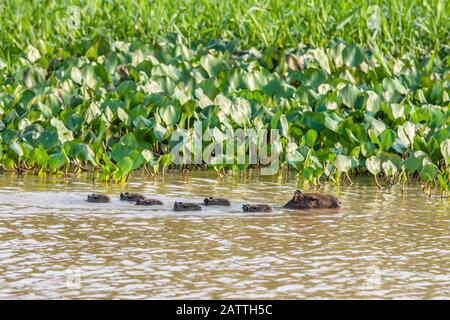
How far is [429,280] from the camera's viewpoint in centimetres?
521

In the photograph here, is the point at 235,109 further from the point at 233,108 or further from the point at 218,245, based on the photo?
the point at 218,245

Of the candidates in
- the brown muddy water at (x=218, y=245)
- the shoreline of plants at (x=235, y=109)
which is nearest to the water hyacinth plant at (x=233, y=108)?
the shoreline of plants at (x=235, y=109)

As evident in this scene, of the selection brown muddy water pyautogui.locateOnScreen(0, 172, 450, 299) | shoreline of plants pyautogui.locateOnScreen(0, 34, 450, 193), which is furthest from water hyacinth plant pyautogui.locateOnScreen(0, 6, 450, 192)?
brown muddy water pyautogui.locateOnScreen(0, 172, 450, 299)

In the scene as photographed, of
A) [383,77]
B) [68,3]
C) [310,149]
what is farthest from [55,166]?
[68,3]

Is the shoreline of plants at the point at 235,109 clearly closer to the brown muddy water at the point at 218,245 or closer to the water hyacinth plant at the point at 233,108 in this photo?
the water hyacinth plant at the point at 233,108

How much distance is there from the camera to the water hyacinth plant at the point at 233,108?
7.66 meters

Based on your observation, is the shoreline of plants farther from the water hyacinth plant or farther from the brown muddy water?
the brown muddy water

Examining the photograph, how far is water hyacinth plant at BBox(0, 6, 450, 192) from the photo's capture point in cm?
766

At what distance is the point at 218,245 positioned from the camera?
5.83 m

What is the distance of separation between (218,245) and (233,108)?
248 cm

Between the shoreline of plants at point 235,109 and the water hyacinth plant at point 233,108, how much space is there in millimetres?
10

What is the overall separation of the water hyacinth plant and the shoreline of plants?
10 millimetres

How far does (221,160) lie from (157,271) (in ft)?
8.04

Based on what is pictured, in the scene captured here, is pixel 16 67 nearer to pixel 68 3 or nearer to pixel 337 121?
pixel 68 3
